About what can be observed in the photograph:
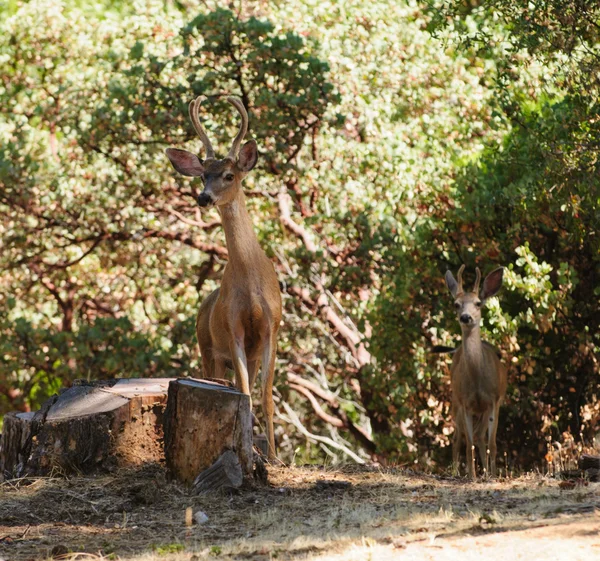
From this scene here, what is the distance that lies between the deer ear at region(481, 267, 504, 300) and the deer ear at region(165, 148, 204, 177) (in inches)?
133

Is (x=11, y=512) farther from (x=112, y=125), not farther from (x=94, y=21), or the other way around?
(x=94, y=21)

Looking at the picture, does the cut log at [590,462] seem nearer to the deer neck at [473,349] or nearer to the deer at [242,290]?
the deer at [242,290]

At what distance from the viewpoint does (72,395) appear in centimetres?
838

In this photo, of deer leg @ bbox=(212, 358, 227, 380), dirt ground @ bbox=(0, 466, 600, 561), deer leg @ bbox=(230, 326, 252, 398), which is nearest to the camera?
dirt ground @ bbox=(0, 466, 600, 561)

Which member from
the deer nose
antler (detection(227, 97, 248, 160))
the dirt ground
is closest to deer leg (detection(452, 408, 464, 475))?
the dirt ground

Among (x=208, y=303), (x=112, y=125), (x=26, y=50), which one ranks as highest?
(x=26, y=50)

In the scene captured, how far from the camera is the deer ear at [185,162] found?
9.79 metres

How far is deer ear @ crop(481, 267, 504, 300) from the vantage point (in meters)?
11.4

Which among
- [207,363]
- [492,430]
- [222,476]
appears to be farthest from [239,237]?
[492,430]

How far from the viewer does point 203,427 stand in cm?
748

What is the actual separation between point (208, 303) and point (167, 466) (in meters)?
2.45

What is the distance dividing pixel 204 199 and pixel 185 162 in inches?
45.3

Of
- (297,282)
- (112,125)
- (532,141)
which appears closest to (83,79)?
(112,125)

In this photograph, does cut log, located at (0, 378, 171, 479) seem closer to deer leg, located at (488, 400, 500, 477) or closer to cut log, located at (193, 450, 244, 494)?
cut log, located at (193, 450, 244, 494)
